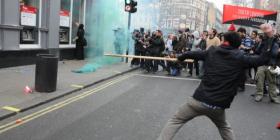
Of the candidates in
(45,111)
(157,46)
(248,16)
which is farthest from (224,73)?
(248,16)

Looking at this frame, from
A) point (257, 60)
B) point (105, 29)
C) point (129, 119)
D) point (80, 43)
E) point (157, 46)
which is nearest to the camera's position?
point (257, 60)

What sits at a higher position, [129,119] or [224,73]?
[224,73]

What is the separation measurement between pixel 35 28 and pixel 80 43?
3334mm

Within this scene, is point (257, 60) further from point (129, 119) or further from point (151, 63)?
point (151, 63)

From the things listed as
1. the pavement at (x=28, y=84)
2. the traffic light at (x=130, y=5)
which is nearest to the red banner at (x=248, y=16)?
the traffic light at (x=130, y=5)

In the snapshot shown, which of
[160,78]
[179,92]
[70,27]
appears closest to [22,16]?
[70,27]

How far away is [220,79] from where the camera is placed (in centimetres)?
411

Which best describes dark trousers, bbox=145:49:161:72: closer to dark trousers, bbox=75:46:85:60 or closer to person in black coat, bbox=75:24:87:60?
person in black coat, bbox=75:24:87:60

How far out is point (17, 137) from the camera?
5262mm

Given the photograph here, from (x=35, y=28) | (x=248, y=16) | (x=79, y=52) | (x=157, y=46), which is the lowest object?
(x=79, y=52)

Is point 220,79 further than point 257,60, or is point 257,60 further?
point 220,79

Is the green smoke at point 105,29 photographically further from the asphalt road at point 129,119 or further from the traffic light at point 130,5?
the asphalt road at point 129,119

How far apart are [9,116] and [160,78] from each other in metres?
7.13

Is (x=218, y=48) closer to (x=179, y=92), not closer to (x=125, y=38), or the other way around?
(x=179, y=92)
